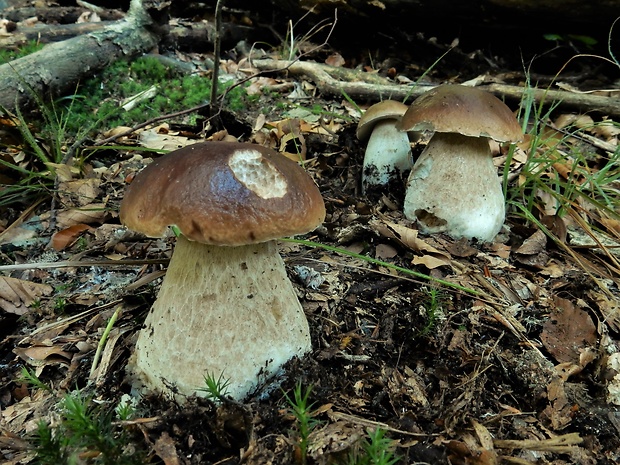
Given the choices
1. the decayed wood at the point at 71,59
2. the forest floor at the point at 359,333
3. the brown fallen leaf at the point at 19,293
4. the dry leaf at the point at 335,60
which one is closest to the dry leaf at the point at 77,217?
the forest floor at the point at 359,333

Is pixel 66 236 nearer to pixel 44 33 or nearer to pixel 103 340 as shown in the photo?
pixel 103 340

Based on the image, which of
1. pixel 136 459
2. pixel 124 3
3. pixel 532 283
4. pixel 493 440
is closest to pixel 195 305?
pixel 136 459

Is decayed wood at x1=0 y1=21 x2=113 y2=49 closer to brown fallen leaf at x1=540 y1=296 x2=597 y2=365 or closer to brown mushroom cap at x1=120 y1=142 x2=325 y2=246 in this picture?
brown mushroom cap at x1=120 y1=142 x2=325 y2=246

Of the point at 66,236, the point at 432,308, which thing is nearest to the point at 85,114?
the point at 66,236

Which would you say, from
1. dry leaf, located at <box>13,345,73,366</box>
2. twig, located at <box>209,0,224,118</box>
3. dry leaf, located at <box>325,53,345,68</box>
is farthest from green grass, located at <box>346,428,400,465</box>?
dry leaf, located at <box>325,53,345,68</box>

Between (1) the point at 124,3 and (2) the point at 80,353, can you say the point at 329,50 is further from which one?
(2) the point at 80,353
